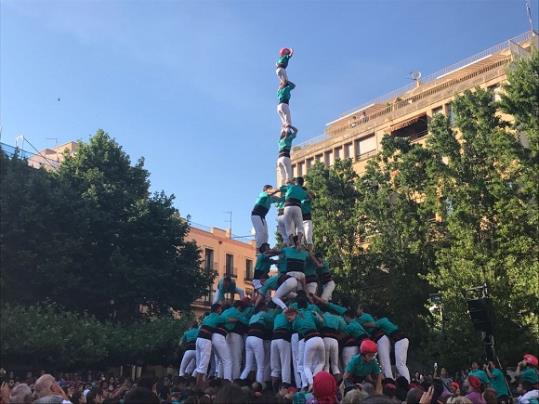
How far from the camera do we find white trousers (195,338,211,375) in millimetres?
13469

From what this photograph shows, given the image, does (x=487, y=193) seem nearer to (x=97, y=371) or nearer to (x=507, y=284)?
(x=507, y=284)

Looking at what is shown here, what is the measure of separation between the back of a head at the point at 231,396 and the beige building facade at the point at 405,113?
102ft

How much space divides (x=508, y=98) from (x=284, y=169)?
10.3 metres

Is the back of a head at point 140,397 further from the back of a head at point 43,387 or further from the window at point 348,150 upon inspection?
the window at point 348,150

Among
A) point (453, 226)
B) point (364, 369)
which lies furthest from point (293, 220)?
point (453, 226)

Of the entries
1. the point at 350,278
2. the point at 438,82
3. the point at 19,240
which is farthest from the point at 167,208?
the point at 438,82

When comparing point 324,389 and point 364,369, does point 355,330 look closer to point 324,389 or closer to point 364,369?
point 364,369

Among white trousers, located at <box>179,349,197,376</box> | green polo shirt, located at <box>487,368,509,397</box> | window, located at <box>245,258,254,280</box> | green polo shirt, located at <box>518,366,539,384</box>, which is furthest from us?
window, located at <box>245,258,254,280</box>

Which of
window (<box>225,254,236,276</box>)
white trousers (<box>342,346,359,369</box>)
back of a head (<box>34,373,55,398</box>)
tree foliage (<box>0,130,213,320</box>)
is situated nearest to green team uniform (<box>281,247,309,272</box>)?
white trousers (<box>342,346,359,369</box>)

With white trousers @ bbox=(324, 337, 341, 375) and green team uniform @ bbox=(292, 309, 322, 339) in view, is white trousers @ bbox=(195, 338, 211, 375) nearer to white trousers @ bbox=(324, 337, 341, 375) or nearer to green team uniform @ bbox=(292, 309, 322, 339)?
green team uniform @ bbox=(292, 309, 322, 339)

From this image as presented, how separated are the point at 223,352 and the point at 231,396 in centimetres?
951

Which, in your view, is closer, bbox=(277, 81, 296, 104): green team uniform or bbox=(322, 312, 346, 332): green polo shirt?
bbox=(322, 312, 346, 332): green polo shirt

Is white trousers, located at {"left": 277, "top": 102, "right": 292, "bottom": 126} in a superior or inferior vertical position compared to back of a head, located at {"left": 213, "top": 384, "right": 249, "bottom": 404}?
superior

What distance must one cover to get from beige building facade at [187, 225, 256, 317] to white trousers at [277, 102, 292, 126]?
90.3ft
